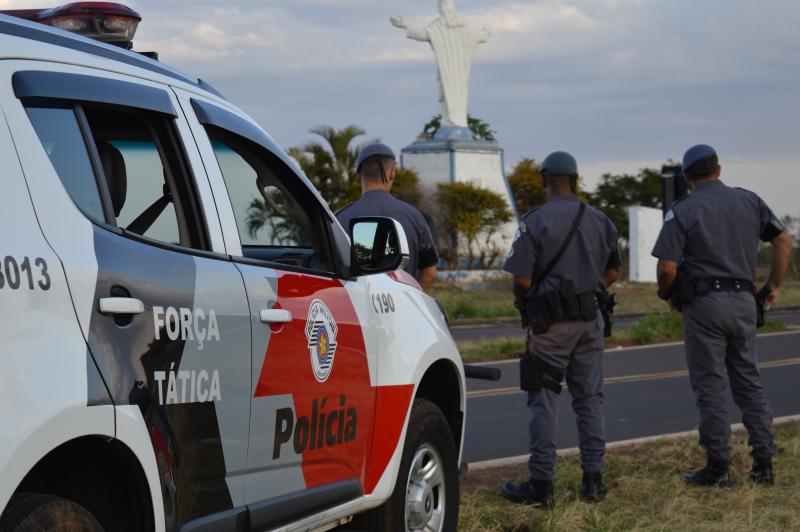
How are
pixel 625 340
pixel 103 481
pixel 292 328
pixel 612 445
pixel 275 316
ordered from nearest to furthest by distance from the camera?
pixel 103 481
pixel 275 316
pixel 292 328
pixel 612 445
pixel 625 340

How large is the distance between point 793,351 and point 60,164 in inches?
652

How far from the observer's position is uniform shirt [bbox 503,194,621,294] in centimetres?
800

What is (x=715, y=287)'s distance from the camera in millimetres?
8508

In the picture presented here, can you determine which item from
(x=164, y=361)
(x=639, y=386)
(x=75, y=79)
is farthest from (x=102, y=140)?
(x=639, y=386)

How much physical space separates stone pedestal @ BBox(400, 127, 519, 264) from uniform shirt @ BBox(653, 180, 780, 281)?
4666cm

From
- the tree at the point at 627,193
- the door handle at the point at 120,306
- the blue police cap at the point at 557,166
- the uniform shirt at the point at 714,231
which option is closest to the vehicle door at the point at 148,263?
the door handle at the point at 120,306

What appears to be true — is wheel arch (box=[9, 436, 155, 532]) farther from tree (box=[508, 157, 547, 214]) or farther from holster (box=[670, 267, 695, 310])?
tree (box=[508, 157, 547, 214])

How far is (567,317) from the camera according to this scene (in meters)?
7.99

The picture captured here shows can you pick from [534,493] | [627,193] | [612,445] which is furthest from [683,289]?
[627,193]

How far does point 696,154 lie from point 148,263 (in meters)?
5.28

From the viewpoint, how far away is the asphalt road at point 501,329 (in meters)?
23.0

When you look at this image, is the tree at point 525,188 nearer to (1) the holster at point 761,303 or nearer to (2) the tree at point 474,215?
(2) the tree at point 474,215

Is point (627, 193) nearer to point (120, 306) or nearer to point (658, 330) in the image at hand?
point (658, 330)

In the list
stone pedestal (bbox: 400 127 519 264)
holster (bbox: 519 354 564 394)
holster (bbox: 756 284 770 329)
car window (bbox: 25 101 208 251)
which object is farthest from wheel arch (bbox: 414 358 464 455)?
stone pedestal (bbox: 400 127 519 264)
